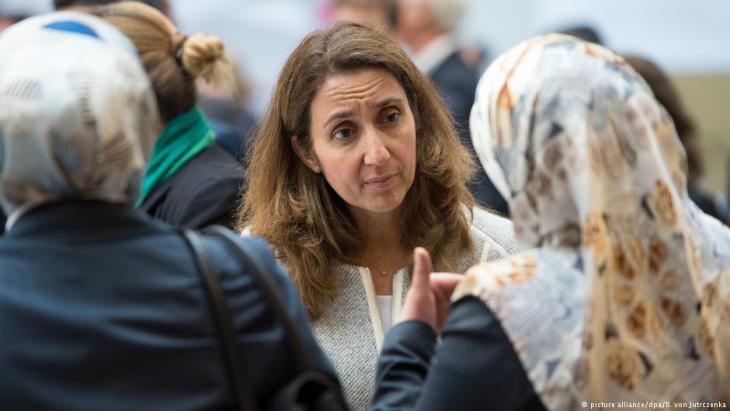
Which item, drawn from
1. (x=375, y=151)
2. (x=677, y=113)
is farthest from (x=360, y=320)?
(x=677, y=113)

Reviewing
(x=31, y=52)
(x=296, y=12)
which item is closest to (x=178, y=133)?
(x=31, y=52)

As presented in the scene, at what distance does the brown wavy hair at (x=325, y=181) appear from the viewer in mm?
3232

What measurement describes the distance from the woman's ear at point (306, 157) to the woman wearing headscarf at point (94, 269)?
1218 millimetres

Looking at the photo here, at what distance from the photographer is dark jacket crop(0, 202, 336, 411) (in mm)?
1984

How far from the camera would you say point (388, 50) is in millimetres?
3271

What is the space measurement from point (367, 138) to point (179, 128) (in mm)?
723

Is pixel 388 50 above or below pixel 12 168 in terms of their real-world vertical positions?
below

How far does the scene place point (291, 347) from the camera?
2098 millimetres

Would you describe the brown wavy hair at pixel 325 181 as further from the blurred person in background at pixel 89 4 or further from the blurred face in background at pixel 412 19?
the blurred face in background at pixel 412 19

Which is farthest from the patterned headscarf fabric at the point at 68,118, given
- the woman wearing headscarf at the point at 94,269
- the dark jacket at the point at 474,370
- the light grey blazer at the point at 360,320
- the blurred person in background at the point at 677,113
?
the blurred person in background at the point at 677,113

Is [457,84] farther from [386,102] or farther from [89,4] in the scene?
[386,102]

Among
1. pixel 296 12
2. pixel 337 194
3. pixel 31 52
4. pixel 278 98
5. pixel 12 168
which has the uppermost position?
pixel 31 52

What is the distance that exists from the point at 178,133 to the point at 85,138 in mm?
1629

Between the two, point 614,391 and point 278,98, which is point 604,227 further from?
point 278,98
